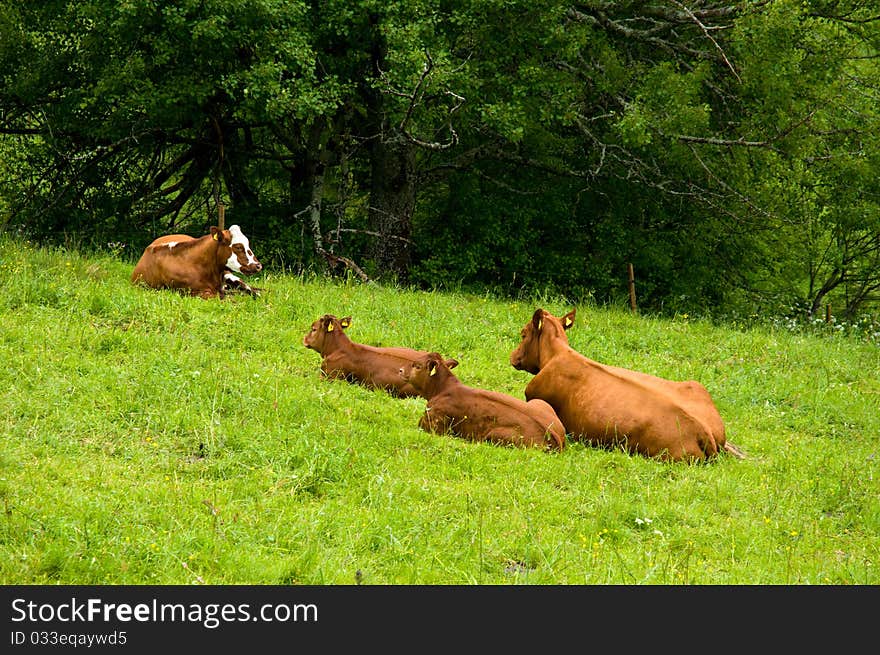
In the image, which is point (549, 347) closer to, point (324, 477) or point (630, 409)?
point (630, 409)

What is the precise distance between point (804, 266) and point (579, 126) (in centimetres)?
1056

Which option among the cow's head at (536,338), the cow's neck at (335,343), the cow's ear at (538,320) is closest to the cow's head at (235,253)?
the cow's neck at (335,343)

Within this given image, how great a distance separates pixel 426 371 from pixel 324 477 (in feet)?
8.57

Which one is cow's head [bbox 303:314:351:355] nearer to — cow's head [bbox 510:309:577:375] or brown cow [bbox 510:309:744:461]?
cow's head [bbox 510:309:577:375]

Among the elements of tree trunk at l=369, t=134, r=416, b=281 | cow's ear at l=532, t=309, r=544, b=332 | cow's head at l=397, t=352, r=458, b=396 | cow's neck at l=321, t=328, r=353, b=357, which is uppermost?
cow's ear at l=532, t=309, r=544, b=332

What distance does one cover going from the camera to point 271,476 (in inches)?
285

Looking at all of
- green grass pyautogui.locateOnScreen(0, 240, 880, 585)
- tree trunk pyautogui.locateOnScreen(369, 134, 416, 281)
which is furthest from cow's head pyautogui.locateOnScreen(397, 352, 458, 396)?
tree trunk pyautogui.locateOnScreen(369, 134, 416, 281)

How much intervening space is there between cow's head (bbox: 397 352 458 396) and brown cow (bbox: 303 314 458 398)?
0.31 feet

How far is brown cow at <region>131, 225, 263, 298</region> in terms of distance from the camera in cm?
1345

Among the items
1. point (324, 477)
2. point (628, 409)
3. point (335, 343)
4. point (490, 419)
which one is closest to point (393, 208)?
point (335, 343)

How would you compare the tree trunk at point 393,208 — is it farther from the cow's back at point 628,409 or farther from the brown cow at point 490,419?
the brown cow at point 490,419

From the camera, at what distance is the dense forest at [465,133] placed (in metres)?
17.9

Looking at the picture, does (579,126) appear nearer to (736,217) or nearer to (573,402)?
(736,217)

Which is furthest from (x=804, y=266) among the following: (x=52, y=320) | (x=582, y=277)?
(x=52, y=320)
